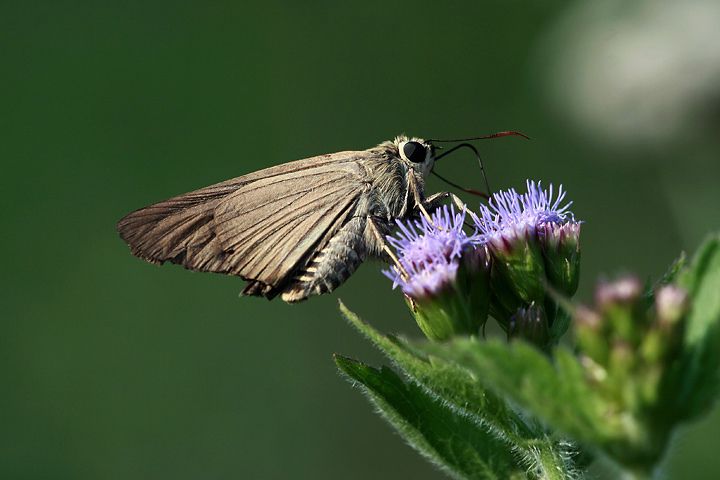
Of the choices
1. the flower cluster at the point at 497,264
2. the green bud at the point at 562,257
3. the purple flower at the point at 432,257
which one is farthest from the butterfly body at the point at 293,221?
the green bud at the point at 562,257

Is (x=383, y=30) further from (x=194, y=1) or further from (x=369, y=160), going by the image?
(x=369, y=160)

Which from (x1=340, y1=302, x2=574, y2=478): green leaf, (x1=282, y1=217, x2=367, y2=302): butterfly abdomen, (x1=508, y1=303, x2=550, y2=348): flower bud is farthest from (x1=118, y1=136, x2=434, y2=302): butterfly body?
(x1=340, y1=302, x2=574, y2=478): green leaf

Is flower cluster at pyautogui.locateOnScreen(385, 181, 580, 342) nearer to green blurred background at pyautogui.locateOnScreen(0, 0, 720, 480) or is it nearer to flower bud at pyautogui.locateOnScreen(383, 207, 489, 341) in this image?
flower bud at pyautogui.locateOnScreen(383, 207, 489, 341)

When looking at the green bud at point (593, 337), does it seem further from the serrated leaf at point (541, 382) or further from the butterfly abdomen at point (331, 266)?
the butterfly abdomen at point (331, 266)

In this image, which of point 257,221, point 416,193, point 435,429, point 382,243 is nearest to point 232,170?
point 257,221

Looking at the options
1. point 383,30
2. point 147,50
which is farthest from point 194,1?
point 383,30

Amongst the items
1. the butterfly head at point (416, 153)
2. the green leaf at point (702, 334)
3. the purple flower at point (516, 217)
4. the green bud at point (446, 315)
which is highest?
the butterfly head at point (416, 153)
